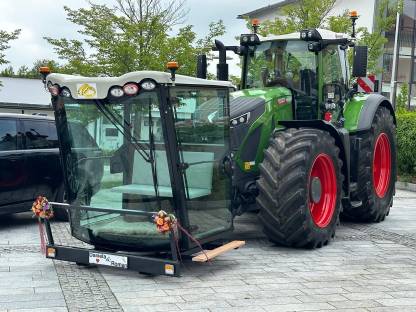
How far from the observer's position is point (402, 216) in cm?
1130

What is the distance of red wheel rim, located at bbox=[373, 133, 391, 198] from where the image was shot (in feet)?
35.0

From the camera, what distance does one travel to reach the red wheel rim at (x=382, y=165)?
10664mm

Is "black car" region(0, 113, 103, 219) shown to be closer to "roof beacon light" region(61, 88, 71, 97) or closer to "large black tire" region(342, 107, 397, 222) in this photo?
"roof beacon light" region(61, 88, 71, 97)

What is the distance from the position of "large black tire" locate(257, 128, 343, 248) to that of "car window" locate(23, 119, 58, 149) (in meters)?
3.92

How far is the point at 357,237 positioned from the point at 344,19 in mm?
12898

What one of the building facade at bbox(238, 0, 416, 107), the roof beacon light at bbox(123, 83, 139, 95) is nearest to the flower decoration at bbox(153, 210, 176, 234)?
the roof beacon light at bbox(123, 83, 139, 95)

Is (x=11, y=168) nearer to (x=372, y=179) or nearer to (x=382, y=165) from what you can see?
(x=372, y=179)

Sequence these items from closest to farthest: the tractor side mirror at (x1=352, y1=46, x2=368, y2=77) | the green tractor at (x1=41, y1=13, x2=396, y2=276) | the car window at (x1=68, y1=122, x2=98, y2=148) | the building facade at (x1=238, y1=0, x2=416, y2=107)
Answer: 1. the green tractor at (x1=41, y1=13, x2=396, y2=276)
2. the car window at (x1=68, y1=122, x2=98, y2=148)
3. the tractor side mirror at (x1=352, y1=46, x2=368, y2=77)
4. the building facade at (x1=238, y1=0, x2=416, y2=107)

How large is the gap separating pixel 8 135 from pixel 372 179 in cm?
550

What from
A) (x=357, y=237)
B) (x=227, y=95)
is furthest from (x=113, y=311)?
(x=357, y=237)

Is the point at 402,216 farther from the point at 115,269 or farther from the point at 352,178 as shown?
the point at 115,269

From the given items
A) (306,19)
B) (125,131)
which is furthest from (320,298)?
(306,19)

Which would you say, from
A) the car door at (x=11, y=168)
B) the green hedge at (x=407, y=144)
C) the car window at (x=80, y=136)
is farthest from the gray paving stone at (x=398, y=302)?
the green hedge at (x=407, y=144)

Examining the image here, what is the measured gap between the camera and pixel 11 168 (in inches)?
369
